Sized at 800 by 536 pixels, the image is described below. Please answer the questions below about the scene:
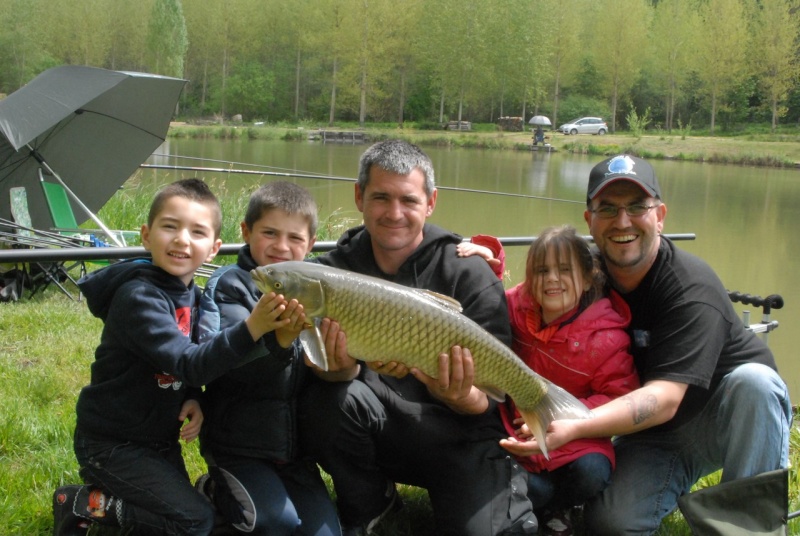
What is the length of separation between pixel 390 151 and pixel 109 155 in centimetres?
467

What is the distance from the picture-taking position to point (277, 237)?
2.13 m

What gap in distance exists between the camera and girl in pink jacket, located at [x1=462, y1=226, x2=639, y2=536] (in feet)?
6.94

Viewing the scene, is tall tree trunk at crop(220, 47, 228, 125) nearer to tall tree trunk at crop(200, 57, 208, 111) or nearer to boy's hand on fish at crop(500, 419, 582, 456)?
tall tree trunk at crop(200, 57, 208, 111)

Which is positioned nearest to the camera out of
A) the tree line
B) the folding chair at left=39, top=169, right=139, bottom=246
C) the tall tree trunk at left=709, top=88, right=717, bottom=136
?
the folding chair at left=39, top=169, right=139, bottom=246

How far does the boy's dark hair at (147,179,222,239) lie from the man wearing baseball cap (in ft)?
3.26

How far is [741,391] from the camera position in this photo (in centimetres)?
204

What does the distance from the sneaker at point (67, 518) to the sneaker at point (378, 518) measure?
0.67 metres

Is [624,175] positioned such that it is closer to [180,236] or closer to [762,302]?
[762,302]

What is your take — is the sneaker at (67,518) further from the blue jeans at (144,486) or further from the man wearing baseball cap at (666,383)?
the man wearing baseball cap at (666,383)

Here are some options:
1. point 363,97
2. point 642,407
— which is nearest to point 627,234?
point 642,407

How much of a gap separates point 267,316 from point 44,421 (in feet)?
4.21

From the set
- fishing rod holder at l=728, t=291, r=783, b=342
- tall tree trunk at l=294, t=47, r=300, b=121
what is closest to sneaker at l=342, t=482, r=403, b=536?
fishing rod holder at l=728, t=291, r=783, b=342

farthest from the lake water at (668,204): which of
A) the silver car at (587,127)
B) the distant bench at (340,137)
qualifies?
the silver car at (587,127)

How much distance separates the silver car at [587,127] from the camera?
118 feet
